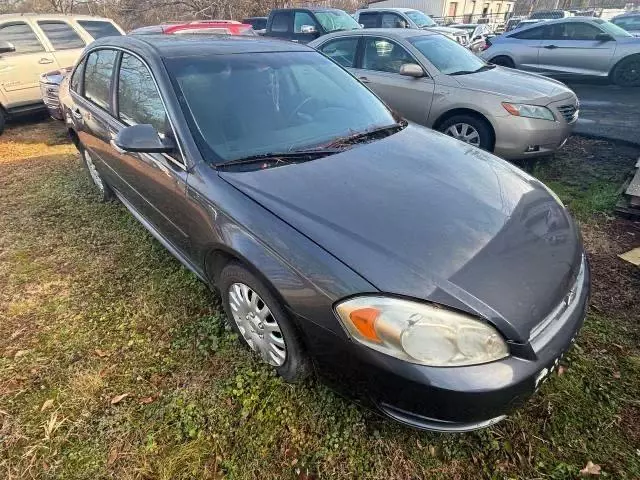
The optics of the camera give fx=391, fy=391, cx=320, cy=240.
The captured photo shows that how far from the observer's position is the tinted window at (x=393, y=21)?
12215 millimetres

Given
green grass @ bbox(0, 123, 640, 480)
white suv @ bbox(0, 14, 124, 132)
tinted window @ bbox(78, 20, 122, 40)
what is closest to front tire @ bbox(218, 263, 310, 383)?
green grass @ bbox(0, 123, 640, 480)

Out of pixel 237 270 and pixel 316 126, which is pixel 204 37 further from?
pixel 237 270

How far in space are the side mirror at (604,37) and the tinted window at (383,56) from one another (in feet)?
19.9

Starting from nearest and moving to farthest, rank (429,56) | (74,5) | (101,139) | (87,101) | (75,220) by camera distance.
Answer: (101,139), (87,101), (75,220), (429,56), (74,5)

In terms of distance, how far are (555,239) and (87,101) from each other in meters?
3.77

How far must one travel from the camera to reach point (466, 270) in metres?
1.54

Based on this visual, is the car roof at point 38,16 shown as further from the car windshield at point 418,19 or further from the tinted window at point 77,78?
the car windshield at point 418,19

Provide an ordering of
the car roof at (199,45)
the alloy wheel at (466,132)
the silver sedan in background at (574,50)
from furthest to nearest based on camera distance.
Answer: the silver sedan in background at (574,50) → the alloy wheel at (466,132) → the car roof at (199,45)

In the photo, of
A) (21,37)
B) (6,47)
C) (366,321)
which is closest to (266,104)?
(366,321)

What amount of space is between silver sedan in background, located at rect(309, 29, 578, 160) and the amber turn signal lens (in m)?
3.65

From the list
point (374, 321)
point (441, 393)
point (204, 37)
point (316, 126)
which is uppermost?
point (204, 37)

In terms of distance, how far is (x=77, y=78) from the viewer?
3.79m

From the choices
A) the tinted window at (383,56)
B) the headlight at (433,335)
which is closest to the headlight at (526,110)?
the tinted window at (383,56)

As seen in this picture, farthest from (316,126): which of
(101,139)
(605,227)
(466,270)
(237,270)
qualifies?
(605,227)
